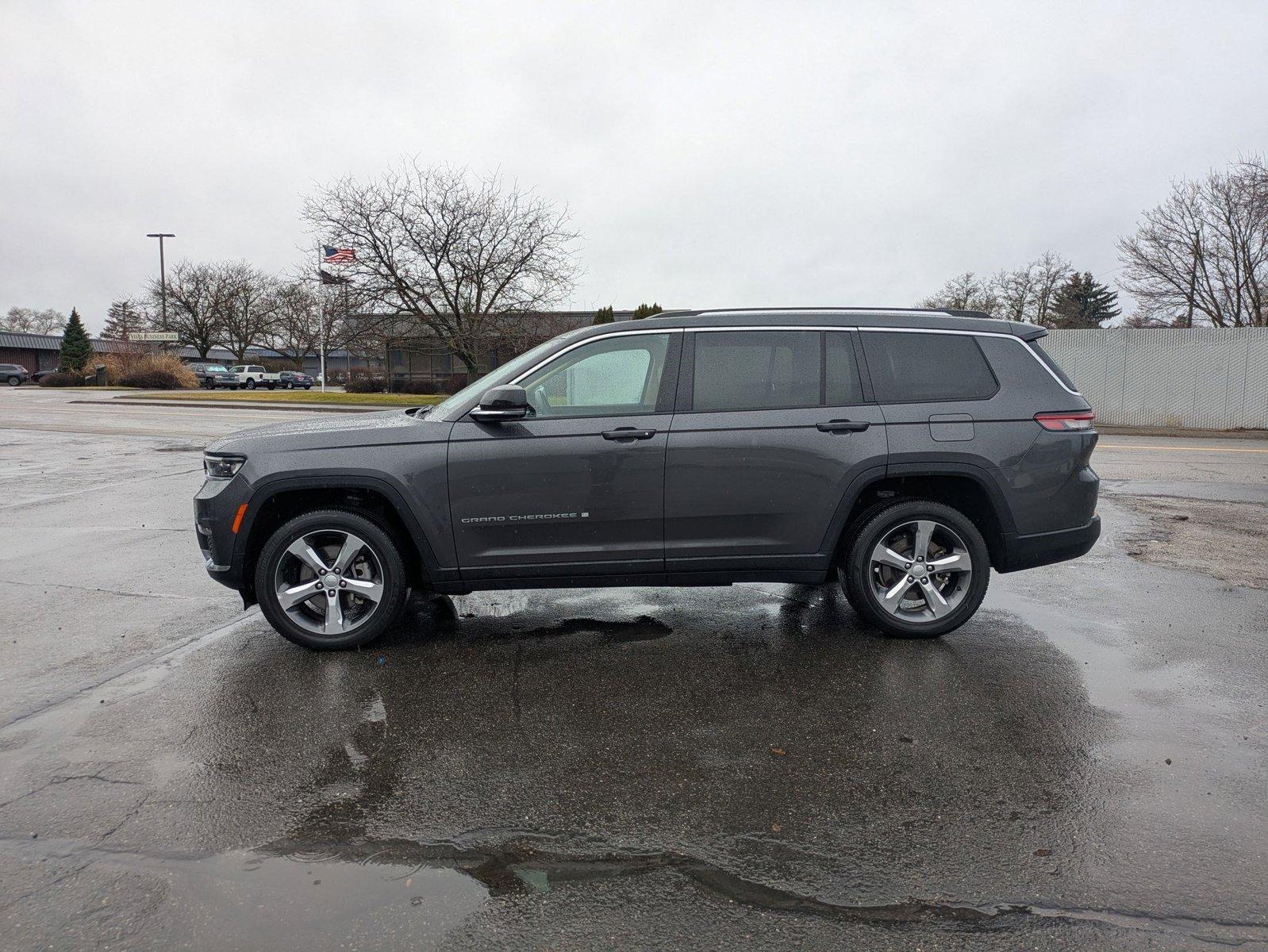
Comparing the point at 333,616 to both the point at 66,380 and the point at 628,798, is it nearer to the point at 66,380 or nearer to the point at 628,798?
the point at 628,798

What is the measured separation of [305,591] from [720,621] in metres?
2.52

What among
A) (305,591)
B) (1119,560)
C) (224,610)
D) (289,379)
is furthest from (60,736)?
(289,379)

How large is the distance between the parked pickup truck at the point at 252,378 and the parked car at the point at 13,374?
15392 mm

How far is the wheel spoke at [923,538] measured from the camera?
16.4 ft

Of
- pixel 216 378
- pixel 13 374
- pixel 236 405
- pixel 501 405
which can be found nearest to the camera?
pixel 501 405

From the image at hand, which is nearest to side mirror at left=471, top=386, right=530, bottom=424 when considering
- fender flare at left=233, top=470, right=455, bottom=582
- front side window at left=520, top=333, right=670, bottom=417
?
front side window at left=520, top=333, right=670, bottom=417

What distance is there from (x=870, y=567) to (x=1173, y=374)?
23.3 meters

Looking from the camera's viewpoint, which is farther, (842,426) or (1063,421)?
(1063,421)

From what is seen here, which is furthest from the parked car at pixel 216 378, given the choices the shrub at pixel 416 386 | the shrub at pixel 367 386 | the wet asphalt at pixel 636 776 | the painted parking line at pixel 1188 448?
the wet asphalt at pixel 636 776

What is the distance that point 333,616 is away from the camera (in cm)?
486

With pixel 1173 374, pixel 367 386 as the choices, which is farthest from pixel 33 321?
pixel 1173 374

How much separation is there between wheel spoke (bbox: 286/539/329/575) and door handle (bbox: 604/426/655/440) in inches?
69.4

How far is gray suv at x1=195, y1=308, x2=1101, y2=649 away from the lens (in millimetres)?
4762

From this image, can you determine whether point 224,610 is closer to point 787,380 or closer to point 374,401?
point 787,380
